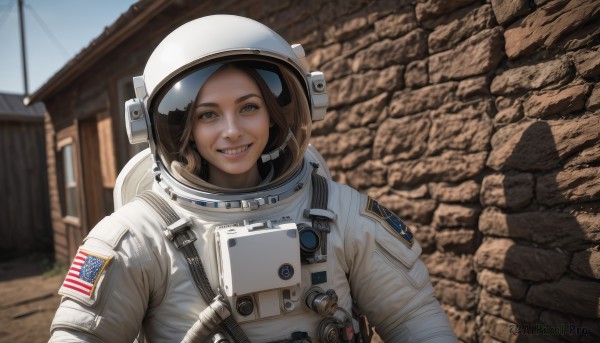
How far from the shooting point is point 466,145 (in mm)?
2254

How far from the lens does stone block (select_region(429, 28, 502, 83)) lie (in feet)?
6.88

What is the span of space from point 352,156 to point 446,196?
0.77 meters

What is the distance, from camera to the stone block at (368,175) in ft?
9.02

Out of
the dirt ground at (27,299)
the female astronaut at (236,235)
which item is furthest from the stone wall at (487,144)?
the dirt ground at (27,299)

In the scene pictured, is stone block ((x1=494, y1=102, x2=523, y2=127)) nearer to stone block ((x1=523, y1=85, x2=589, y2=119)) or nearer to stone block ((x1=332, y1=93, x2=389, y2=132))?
stone block ((x1=523, y1=85, x2=589, y2=119))

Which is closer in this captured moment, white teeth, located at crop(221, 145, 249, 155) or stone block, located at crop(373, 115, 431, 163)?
white teeth, located at crop(221, 145, 249, 155)

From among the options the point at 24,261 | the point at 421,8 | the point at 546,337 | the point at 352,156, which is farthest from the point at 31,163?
the point at 546,337

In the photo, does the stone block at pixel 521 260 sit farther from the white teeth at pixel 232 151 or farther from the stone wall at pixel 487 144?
the white teeth at pixel 232 151

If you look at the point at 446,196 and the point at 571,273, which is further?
the point at 446,196


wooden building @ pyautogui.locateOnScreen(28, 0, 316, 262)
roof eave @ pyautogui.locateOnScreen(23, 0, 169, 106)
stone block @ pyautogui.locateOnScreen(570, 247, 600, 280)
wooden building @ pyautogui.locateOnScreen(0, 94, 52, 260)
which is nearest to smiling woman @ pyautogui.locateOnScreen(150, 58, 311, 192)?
stone block @ pyautogui.locateOnScreen(570, 247, 600, 280)

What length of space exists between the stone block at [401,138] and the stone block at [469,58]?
27 cm

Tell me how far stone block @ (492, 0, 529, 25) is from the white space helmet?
1.09 meters

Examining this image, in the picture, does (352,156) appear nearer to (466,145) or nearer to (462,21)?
(466,145)

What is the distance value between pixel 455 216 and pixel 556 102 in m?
0.78
